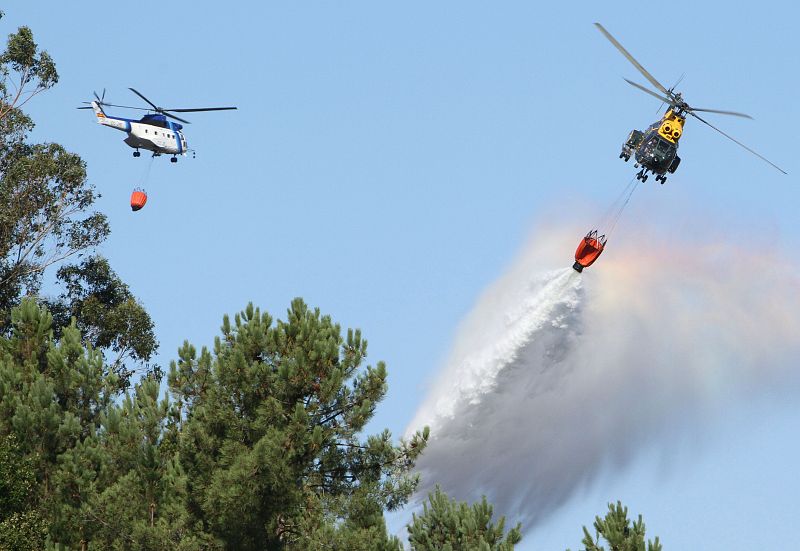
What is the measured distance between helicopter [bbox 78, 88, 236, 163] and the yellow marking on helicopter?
24131mm

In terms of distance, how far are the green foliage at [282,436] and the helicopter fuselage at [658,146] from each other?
64.2ft

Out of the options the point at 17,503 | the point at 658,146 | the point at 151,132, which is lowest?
the point at 17,503

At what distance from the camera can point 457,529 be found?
46.3 meters

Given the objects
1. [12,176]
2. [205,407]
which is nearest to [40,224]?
[12,176]

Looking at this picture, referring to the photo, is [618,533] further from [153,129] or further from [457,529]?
[153,129]

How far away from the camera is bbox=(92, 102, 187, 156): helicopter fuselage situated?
8038 cm

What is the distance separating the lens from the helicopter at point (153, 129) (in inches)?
3157

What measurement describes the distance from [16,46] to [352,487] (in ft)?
133

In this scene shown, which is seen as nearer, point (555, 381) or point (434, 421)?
point (434, 421)

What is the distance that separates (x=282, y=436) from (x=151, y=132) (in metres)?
37.0

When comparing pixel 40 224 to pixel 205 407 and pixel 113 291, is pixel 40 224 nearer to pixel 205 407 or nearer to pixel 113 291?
pixel 113 291

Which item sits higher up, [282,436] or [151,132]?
[151,132]

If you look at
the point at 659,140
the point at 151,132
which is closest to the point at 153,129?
the point at 151,132

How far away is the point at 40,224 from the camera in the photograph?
77438 millimetres
